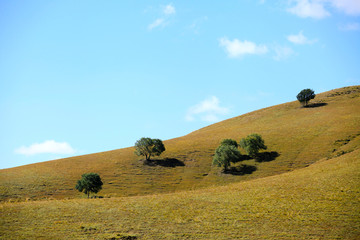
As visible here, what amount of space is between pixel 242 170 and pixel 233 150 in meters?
5.89

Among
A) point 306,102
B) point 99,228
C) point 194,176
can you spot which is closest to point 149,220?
point 99,228

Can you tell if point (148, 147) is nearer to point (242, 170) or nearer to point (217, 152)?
point (217, 152)

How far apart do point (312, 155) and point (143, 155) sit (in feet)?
141

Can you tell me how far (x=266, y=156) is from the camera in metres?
69.2

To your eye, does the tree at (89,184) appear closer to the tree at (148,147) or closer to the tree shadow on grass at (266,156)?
the tree at (148,147)

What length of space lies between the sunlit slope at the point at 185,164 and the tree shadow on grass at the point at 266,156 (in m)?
1.22

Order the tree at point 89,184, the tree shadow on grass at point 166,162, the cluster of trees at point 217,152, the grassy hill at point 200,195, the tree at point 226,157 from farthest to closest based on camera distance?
the tree shadow on grass at point 166,162 < the tree at point 226,157 < the cluster of trees at point 217,152 < the tree at point 89,184 < the grassy hill at point 200,195

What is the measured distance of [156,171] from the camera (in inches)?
2672

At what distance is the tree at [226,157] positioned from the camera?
6612 centimetres

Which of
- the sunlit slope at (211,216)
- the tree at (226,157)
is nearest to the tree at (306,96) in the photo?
the tree at (226,157)

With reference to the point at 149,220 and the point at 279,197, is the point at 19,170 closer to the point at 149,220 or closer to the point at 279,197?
the point at 149,220

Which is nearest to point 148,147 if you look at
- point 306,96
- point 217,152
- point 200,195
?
point 217,152

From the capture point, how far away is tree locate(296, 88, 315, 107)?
117m

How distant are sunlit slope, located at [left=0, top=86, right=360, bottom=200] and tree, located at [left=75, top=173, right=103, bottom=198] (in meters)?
1.84
